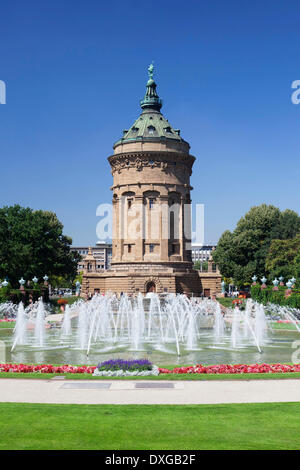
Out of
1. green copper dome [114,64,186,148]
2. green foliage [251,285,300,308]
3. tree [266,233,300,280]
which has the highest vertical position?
green copper dome [114,64,186,148]

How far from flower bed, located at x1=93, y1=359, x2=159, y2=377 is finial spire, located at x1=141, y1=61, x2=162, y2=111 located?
2810 inches

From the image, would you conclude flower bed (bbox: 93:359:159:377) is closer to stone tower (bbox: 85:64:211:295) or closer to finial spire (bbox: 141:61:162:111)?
stone tower (bbox: 85:64:211:295)

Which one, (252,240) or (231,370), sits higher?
(252,240)

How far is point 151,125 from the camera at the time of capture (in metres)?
78.6

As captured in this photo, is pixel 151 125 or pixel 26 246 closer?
pixel 26 246

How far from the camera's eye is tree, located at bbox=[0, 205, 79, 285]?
213ft

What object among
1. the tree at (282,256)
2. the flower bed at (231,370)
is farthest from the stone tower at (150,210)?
the flower bed at (231,370)

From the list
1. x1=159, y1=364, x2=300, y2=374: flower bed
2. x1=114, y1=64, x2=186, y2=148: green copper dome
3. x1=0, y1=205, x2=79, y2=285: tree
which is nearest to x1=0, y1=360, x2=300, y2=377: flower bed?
x1=159, y1=364, x2=300, y2=374: flower bed

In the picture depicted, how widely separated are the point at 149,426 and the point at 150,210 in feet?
221

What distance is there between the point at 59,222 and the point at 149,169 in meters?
27.9

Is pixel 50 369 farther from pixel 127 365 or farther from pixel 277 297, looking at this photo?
pixel 277 297

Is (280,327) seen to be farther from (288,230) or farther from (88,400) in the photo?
(288,230)

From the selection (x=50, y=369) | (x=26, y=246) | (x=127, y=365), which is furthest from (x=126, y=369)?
(x=26, y=246)
